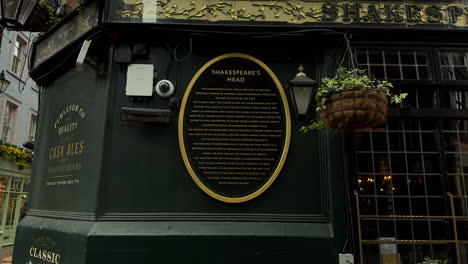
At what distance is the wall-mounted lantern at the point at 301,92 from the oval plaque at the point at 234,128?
0.73 feet

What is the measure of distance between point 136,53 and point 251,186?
8.69 ft

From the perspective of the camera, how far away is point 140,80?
5320 mm

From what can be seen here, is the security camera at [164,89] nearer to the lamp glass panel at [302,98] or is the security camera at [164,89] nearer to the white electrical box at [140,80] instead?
the white electrical box at [140,80]

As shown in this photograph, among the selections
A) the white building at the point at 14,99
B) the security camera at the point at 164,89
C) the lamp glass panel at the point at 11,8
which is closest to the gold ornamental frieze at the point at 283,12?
the security camera at the point at 164,89

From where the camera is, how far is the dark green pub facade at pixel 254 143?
4922mm

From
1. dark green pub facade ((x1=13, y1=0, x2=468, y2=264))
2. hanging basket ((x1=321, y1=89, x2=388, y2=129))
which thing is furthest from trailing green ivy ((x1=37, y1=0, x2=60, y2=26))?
hanging basket ((x1=321, y1=89, x2=388, y2=129))

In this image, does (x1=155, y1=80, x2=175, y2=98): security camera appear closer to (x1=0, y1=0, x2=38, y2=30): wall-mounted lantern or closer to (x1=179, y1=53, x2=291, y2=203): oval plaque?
(x1=179, y1=53, x2=291, y2=203): oval plaque

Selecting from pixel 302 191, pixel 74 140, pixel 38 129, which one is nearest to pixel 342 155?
pixel 302 191

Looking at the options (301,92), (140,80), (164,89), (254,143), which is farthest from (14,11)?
(301,92)

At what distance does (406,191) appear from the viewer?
5.32 m

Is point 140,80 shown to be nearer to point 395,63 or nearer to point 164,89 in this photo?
point 164,89

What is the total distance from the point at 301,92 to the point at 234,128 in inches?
43.2

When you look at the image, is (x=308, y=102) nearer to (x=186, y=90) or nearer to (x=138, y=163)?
(x=186, y=90)

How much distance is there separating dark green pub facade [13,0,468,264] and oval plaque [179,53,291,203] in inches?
0.6
